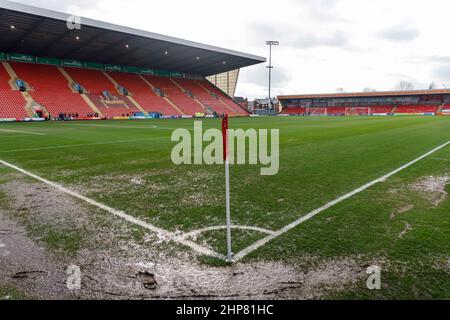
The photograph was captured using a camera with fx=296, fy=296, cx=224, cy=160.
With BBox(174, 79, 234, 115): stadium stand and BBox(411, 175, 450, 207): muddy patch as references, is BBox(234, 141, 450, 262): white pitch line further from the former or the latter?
BBox(174, 79, 234, 115): stadium stand

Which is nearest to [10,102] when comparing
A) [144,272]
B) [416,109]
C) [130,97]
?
[130,97]

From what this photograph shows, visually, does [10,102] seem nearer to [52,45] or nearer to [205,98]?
[52,45]

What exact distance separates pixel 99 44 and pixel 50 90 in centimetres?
974

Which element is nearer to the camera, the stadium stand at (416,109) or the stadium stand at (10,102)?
the stadium stand at (10,102)

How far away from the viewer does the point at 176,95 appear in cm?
5688

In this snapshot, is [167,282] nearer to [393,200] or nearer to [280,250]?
[280,250]

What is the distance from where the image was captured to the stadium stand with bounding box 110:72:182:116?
50.0 meters

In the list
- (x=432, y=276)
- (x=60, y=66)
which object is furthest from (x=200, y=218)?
(x=60, y=66)

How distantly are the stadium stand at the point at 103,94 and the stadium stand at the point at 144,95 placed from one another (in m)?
2.17

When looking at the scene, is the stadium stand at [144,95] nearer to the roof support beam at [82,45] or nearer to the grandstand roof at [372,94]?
the roof support beam at [82,45]

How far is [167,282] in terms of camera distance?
2.79 meters

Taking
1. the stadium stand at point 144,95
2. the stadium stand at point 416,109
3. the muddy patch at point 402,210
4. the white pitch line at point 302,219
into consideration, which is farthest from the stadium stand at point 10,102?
the stadium stand at point 416,109

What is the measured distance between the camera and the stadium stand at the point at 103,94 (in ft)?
147

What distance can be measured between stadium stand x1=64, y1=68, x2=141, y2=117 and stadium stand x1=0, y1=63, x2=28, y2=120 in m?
9.24
